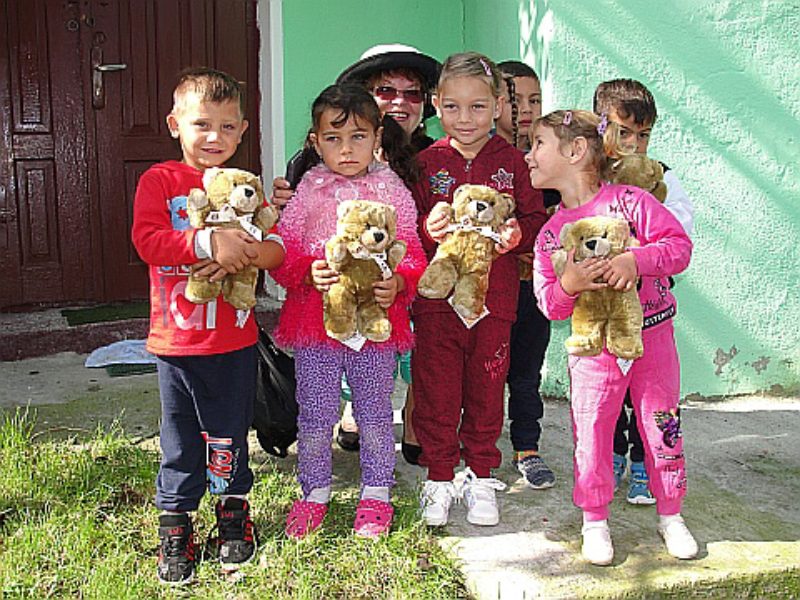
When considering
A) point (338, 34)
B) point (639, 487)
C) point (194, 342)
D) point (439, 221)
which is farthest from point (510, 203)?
point (338, 34)

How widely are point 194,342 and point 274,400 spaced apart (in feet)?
2.51

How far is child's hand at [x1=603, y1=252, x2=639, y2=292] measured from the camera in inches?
110

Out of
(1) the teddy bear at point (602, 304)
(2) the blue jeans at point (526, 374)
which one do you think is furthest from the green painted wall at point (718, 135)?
(1) the teddy bear at point (602, 304)

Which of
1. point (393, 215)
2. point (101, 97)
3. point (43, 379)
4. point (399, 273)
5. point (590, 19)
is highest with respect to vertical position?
point (590, 19)

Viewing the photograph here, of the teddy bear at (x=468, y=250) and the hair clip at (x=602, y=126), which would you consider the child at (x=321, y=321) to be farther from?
the hair clip at (x=602, y=126)

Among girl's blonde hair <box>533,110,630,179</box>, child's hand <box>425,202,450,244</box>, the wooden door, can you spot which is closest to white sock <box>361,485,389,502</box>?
child's hand <box>425,202,450,244</box>

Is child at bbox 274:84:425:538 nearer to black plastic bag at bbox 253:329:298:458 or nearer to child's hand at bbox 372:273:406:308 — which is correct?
child's hand at bbox 372:273:406:308

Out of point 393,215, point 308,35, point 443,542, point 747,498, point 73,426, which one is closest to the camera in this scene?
point 393,215

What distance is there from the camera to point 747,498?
3623mm

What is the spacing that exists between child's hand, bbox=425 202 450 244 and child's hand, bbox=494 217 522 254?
17 centimetres

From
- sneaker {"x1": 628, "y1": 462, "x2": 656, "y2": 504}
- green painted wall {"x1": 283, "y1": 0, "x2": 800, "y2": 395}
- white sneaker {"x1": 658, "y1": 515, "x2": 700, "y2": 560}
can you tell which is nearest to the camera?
white sneaker {"x1": 658, "y1": 515, "x2": 700, "y2": 560}

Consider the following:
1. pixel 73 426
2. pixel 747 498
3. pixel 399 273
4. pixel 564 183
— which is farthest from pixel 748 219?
pixel 73 426

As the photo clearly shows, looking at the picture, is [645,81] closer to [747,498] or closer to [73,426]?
[747,498]

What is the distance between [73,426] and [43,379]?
0.95 m
